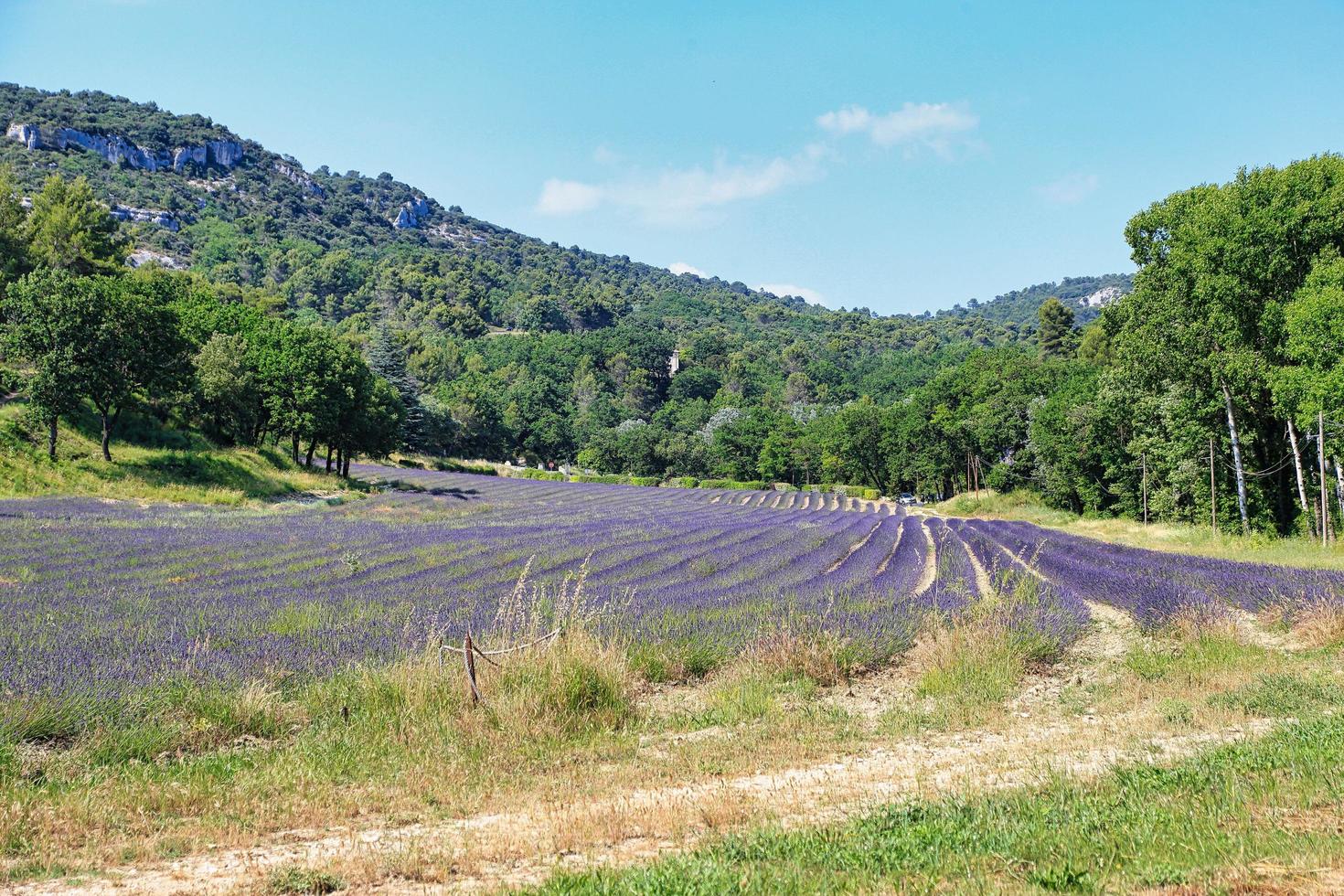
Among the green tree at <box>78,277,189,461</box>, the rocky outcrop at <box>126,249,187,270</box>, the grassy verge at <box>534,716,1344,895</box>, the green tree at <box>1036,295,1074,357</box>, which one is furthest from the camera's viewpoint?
the rocky outcrop at <box>126,249,187,270</box>

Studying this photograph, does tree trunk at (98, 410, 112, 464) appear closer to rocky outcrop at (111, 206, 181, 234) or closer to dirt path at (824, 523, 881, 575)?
dirt path at (824, 523, 881, 575)

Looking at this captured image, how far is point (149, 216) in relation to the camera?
515ft

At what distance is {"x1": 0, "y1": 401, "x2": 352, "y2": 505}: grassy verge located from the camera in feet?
102

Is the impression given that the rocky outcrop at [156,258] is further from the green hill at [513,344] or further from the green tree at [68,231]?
the green tree at [68,231]

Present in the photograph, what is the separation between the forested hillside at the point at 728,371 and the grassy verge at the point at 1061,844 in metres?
19.8

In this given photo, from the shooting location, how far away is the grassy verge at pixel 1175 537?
2095 centimetres

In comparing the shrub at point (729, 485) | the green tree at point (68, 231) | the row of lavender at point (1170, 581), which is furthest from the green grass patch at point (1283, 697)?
the shrub at point (729, 485)

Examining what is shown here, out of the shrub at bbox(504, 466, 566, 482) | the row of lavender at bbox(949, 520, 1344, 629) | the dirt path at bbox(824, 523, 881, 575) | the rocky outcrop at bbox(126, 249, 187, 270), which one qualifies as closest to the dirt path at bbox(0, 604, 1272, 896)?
the row of lavender at bbox(949, 520, 1344, 629)

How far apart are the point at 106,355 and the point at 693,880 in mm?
40813

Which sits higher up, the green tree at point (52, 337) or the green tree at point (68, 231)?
the green tree at point (68, 231)

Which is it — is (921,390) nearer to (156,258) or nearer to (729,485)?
(729,485)

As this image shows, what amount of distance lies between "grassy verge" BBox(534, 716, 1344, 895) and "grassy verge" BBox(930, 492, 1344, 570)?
1689 centimetres

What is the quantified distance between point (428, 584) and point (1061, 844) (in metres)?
12.5

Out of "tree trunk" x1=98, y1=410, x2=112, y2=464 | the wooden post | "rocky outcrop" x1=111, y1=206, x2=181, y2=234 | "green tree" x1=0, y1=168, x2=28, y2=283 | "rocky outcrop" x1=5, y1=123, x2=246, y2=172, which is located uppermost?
"rocky outcrop" x1=5, y1=123, x2=246, y2=172
